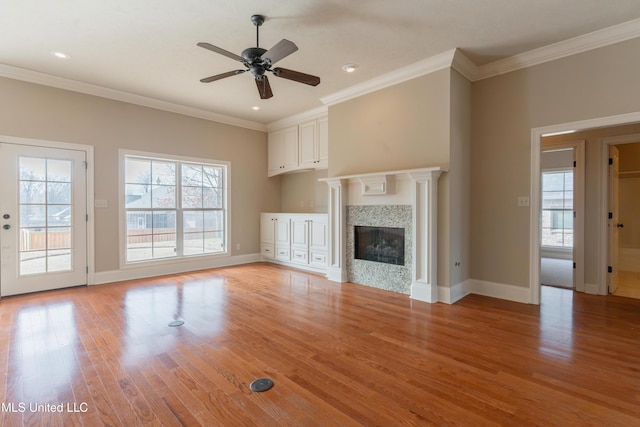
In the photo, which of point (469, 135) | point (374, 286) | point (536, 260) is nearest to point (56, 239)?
point (374, 286)

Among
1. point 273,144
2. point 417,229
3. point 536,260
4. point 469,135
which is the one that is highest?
point 273,144

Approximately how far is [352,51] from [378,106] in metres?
1.03

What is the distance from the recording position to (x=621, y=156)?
5895 mm

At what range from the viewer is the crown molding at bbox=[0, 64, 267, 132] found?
13.5 ft

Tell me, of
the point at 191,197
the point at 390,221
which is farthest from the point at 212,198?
the point at 390,221

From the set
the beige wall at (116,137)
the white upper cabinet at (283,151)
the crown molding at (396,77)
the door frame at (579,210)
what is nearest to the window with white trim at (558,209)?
the door frame at (579,210)

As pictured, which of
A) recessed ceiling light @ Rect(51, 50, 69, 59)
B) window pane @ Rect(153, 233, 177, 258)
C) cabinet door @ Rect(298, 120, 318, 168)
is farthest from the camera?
cabinet door @ Rect(298, 120, 318, 168)

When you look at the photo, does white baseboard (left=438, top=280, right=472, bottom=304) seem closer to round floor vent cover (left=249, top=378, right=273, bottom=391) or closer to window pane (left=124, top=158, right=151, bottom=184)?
round floor vent cover (left=249, top=378, right=273, bottom=391)

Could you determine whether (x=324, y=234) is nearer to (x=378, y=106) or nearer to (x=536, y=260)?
(x=378, y=106)

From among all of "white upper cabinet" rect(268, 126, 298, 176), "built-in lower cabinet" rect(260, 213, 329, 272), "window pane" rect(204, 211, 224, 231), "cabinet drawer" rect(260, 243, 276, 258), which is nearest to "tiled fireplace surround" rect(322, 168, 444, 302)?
"built-in lower cabinet" rect(260, 213, 329, 272)

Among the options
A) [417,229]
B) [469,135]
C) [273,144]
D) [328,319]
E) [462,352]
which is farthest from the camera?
[273,144]

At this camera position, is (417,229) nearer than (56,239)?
Yes

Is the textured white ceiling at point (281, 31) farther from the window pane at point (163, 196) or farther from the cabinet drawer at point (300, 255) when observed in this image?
the cabinet drawer at point (300, 255)

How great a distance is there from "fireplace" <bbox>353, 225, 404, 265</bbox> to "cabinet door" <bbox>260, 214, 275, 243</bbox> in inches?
88.9
